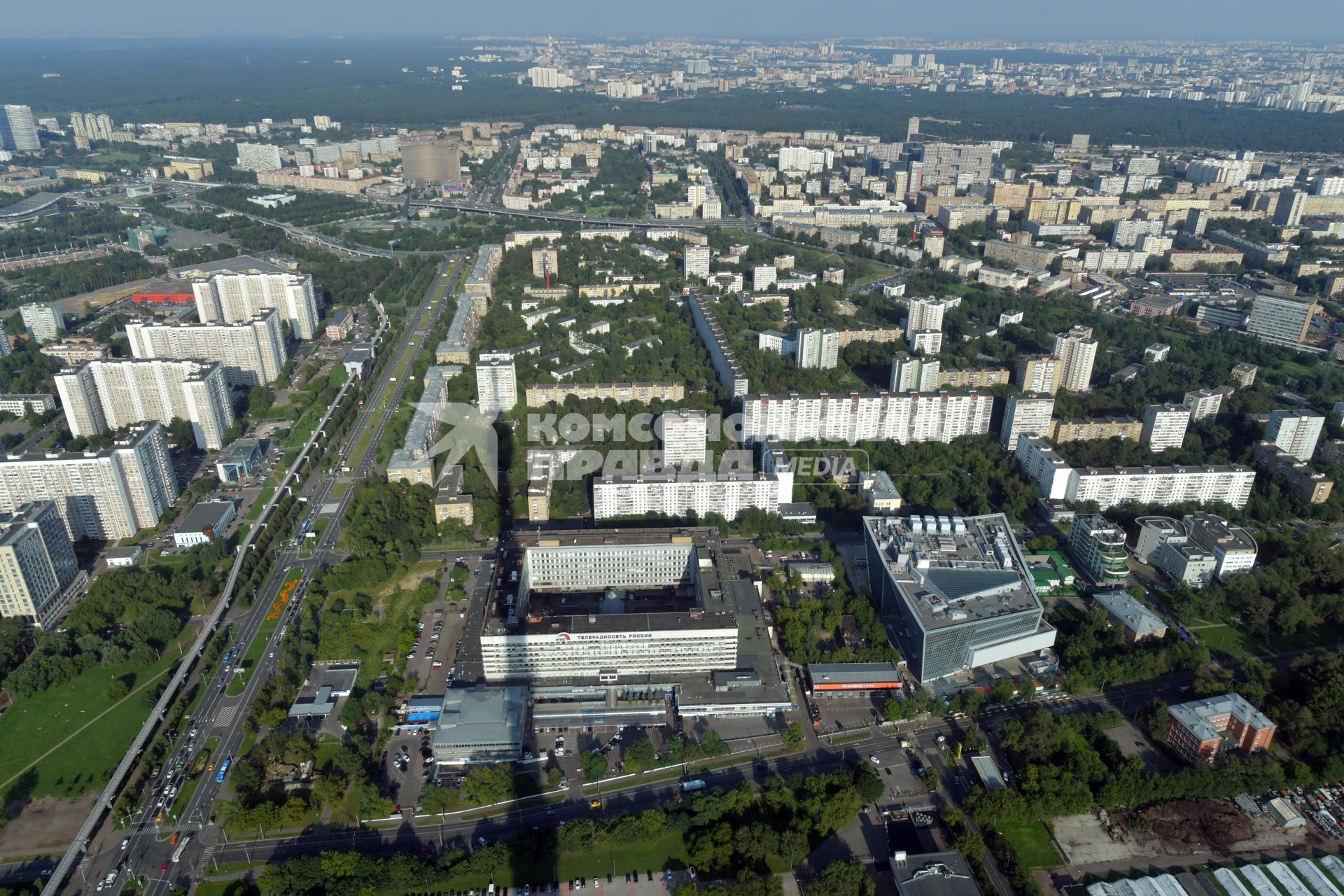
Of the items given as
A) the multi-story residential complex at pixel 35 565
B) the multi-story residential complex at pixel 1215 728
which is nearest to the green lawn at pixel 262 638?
the multi-story residential complex at pixel 35 565

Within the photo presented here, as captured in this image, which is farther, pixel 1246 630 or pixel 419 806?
pixel 1246 630

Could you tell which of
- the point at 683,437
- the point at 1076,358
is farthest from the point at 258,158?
the point at 1076,358

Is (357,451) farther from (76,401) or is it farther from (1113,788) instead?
(1113,788)

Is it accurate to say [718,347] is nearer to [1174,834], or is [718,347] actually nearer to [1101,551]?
[1101,551]

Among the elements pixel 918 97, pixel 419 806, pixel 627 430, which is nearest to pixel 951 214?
pixel 627 430

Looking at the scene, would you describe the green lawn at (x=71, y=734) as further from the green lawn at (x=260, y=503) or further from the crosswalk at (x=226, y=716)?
the green lawn at (x=260, y=503)

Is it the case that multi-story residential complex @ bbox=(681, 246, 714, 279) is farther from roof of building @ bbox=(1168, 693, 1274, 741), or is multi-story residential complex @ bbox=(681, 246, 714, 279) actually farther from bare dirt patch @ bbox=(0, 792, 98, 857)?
bare dirt patch @ bbox=(0, 792, 98, 857)

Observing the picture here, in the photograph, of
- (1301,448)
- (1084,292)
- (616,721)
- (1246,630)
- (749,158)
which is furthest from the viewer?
(749,158)
